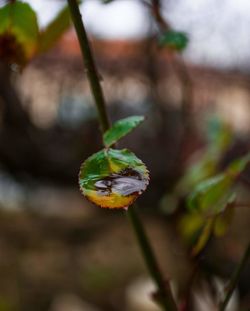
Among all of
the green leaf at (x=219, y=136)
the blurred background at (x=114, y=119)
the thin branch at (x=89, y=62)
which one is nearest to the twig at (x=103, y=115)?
the thin branch at (x=89, y=62)

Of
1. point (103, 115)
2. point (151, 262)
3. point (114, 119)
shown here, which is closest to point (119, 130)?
point (103, 115)

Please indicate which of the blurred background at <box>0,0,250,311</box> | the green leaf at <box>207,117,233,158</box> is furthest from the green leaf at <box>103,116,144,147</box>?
the blurred background at <box>0,0,250,311</box>

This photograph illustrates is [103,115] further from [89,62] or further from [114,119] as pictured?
[114,119]

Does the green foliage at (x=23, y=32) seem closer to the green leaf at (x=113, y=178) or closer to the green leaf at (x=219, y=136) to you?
the green leaf at (x=113, y=178)

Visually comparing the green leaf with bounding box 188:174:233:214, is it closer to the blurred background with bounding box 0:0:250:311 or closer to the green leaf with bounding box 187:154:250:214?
the green leaf with bounding box 187:154:250:214

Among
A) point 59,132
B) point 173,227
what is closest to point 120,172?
point 173,227
